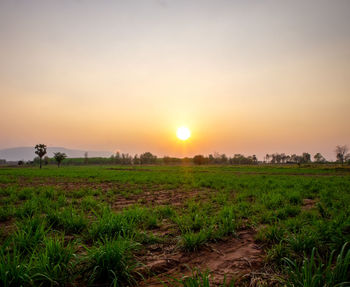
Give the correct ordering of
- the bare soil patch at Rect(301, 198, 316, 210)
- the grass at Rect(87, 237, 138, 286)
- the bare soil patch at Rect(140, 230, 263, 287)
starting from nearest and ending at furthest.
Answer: the grass at Rect(87, 237, 138, 286), the bare soil patch at Rect(140, 230, 263, 287), the bare soil patch at Rect(301, 198, 316, 210)

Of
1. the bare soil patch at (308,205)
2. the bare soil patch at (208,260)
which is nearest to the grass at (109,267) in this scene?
the bare soil patch at (208,260)

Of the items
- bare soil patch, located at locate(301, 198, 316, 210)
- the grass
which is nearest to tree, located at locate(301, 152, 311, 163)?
bare soil patch, located at locate(301, 198, 316, 210)

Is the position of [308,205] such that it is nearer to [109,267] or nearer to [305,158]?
[109,267]

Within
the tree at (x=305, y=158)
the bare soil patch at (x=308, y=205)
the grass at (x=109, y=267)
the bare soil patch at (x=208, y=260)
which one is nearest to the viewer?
the grass at (x=109, y=267)

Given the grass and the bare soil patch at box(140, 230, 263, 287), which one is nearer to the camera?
the grass

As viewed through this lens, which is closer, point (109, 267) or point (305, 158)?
point (109, 267)

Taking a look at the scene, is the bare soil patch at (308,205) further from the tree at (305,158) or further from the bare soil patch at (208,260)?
the tree at (305,158)

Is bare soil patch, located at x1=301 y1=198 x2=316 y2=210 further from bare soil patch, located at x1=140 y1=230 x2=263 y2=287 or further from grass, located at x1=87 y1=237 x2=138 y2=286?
grass, located at x1=87 y1=237 x2=138 y2=286

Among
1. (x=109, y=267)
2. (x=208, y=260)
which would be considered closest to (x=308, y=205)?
(x=208, y=260)

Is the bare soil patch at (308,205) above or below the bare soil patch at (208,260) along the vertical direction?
below

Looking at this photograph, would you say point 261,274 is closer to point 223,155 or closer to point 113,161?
point 113,161

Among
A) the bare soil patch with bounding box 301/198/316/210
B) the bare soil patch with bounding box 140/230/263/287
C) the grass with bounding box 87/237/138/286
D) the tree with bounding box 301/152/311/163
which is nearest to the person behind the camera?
the grass with bounding box 87/237/138/286

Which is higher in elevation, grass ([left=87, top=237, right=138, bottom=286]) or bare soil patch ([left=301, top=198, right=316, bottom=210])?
grass ([left=87, top=237, right=138, bottom=286])

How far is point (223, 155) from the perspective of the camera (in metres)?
173
